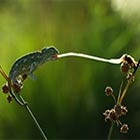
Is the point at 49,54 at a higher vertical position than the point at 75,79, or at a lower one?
higher

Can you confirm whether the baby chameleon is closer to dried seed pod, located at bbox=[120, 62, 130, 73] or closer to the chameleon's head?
the chameleon's head

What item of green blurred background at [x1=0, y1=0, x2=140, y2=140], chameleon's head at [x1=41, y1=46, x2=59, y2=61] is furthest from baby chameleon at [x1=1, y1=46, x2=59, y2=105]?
green blurred background at [x1=0, y1=0, x2=140, y2=140]

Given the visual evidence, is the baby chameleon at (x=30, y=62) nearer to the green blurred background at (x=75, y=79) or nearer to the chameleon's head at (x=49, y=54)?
the chameleon's head at (x=49, y=54)

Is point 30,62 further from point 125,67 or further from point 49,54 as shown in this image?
point 125,67

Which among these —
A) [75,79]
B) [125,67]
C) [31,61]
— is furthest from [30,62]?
[75,79]

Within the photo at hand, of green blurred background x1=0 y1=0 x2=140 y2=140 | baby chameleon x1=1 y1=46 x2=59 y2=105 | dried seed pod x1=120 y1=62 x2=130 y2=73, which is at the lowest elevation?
green blurred background x1=0 y1=0 x2=140 y2=140

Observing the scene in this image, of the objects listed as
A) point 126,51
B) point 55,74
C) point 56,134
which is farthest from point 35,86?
point 126,51
